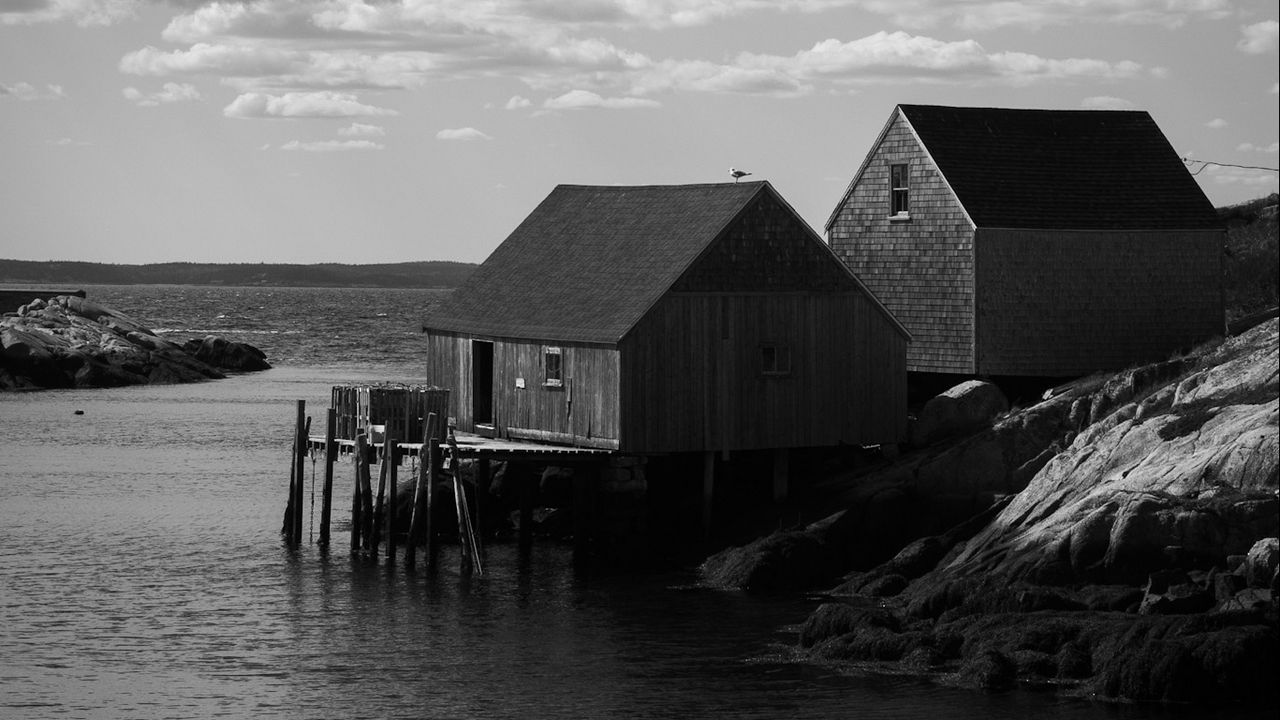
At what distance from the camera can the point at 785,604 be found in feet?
104

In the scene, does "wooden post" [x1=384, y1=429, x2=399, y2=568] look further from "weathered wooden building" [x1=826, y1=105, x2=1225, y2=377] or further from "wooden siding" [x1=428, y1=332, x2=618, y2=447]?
"weathered wooden building" [x1=826, y1=105, x2=1225, y2=377]

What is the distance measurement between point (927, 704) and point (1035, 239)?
59.4ft

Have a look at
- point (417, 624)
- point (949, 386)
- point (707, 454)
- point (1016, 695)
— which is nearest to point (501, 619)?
point (417, 624)

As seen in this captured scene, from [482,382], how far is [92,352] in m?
51.0

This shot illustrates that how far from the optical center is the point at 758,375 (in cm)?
3650

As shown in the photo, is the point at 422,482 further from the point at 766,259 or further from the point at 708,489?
the point at 766,259

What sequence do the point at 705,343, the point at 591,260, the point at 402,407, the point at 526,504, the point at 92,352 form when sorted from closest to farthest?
the point at 705,343 → the point at 402,407 → the point at 526,504 → the point at 591,260 → the point at 92,352

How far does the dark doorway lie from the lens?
3975cm

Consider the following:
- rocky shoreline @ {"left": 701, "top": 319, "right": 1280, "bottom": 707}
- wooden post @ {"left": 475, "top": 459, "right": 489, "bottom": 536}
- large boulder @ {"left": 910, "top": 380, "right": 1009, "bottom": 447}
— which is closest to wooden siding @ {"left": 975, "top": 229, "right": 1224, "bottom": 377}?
large boulder @ {"left": 910, "top": 380, "right": 1009, "bottom": 447}

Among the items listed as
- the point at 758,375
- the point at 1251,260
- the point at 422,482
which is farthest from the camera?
the point at 1251,260

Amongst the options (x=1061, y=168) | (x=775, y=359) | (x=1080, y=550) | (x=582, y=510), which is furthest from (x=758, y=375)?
(x=1061, y=168)

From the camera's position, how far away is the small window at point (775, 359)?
36.6 metres

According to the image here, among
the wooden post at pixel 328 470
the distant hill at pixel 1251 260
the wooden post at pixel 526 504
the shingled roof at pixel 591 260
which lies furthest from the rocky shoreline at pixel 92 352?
the distant hill at pixel 1251 260

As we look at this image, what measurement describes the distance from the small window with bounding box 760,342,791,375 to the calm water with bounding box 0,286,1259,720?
4.80 m
